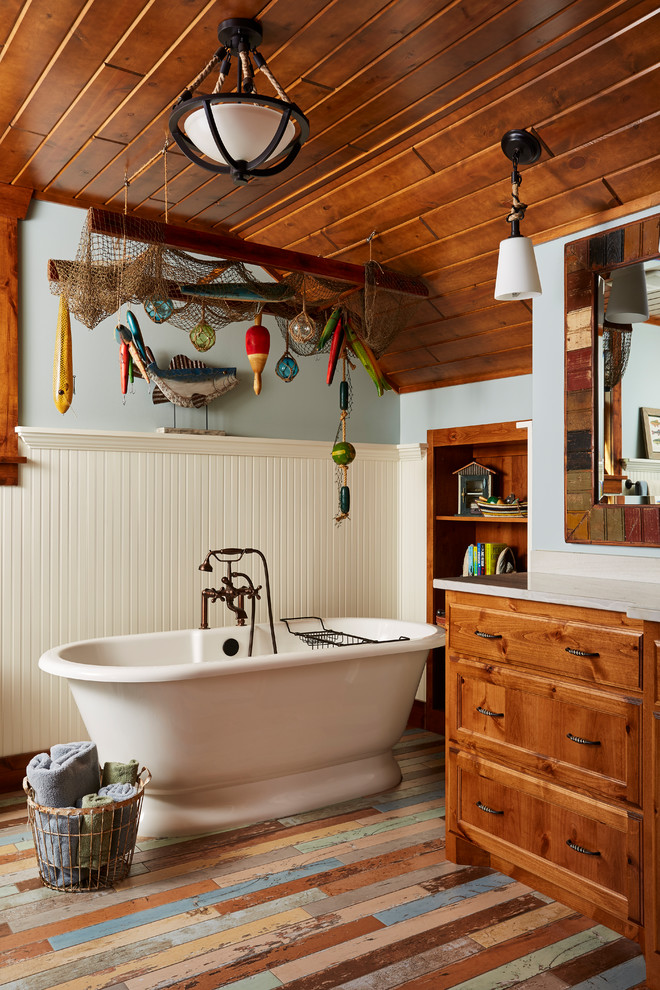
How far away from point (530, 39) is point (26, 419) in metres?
2.51

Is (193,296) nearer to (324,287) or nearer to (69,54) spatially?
(324,287)

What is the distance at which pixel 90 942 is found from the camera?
2.25m

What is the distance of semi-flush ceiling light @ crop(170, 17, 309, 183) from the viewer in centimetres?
196

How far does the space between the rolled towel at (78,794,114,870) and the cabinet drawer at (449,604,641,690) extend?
1277mm

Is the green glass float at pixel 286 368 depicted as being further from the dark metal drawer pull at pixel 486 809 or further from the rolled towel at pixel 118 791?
the dark metal drawer pull at pixel 486 809

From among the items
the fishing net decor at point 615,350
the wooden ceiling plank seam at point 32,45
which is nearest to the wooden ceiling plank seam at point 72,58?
the wooden ceiling plank seam at point 32,45

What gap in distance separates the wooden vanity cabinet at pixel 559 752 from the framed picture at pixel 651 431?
0.63 m

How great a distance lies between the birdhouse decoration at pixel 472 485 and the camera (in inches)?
170

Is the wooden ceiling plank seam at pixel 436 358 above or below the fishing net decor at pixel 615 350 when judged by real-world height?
above

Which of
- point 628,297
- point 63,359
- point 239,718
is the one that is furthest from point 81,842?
point 628,297

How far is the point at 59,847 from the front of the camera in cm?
253

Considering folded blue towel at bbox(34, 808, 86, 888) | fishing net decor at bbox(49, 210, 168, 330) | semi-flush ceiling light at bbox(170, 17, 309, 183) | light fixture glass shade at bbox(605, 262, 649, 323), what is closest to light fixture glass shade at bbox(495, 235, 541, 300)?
light fixture glass shade at bbox(605, 262, 649, 323)

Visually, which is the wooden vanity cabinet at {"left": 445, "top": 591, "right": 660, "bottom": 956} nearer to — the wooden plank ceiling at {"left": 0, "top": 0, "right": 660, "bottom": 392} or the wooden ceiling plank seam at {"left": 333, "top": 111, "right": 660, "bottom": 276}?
the wooden plank ceiling at {"left": 0, "top": 0, "right": 660, "bottom": 392}

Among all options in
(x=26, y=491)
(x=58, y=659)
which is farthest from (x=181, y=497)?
(x=58, y=659)
